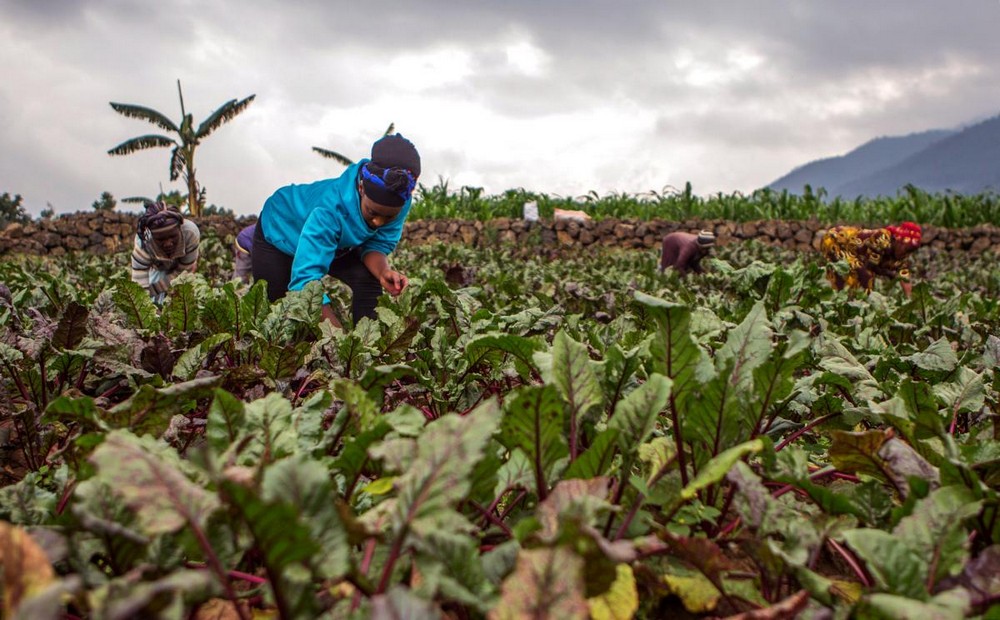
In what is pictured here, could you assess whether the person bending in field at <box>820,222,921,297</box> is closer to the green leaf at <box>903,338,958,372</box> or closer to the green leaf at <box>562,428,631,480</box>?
the green leaf at <box>903,338,958,372</box>

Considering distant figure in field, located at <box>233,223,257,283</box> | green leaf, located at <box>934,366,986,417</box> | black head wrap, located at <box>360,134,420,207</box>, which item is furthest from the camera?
distant figure in field, located at <box>233,223,257,283</box>

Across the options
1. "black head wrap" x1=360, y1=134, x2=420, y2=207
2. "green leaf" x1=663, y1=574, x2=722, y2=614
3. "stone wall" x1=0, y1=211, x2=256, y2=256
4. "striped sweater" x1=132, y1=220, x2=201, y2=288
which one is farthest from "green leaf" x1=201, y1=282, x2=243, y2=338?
"stone wall" x1=0, y1=211, x2=256, y2=256

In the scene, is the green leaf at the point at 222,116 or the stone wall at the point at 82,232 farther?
the green leaf at the point at 222,116

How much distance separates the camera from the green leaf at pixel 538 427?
2.95 ft

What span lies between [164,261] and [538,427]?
5.97 metres

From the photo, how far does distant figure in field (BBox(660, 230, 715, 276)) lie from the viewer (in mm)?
9938

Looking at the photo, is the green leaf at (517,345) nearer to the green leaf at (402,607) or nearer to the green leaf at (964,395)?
the green leaf at (402,607)

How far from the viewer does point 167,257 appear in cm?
607

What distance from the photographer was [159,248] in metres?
6.00

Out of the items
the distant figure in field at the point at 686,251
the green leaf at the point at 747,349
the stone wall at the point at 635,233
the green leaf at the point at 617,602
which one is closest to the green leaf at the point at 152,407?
the green leaf at the point at 617,602

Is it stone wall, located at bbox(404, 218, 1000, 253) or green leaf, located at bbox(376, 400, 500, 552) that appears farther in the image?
stone wall, located at bbox(404, 218, 1000, 253)

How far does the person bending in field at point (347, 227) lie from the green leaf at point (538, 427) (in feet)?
9.51

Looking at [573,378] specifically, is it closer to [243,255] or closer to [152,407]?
[152,407]

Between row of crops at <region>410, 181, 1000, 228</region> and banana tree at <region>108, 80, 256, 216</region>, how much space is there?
9.86 metres
